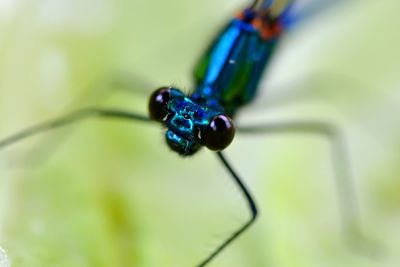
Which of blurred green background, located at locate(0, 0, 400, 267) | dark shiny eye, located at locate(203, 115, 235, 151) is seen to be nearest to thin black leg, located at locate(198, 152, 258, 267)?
blurred green background, located at locate(0, 0, 400, 267)

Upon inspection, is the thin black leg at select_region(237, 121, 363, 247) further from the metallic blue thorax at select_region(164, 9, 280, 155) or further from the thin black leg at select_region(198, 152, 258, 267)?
the thin black leg at select_region(198, 152, 258, 267)

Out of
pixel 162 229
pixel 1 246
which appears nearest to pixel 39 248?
pixel 1 246

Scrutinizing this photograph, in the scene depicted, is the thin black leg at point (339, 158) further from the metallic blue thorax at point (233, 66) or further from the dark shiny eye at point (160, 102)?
the dark shiny eye at point (160, 102)

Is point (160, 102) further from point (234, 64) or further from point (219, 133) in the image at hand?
point (234, 64)

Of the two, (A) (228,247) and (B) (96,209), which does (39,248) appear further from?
(A) (228,247)

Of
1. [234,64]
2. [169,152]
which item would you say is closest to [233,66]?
[234,64]
